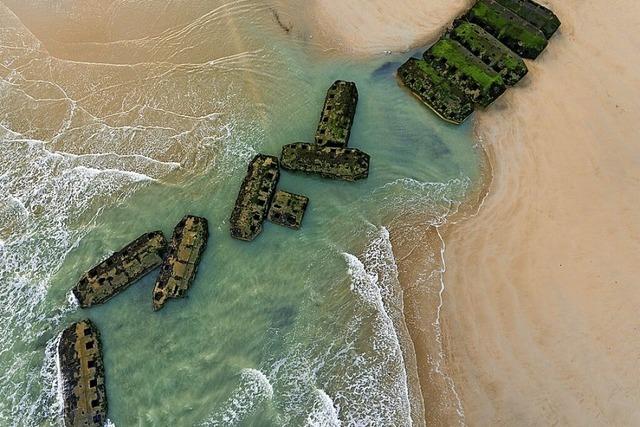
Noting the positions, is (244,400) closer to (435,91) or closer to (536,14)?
(435,91)

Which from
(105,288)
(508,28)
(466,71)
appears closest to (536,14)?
(508,28)

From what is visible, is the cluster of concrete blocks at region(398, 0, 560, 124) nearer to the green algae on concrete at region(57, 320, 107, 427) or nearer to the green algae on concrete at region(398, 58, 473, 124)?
the green algae on concrete at region(398, 58, 473, 124)

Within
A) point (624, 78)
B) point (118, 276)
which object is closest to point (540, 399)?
point (624, 78)

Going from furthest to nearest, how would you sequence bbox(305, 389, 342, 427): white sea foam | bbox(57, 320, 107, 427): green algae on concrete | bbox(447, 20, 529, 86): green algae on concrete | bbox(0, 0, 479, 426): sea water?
bbox(447, 20, 529, 86): green algae on concrete
bbox(0, 0, 479, 426): sea water
bbox(57, 320, 107, 427): green algae on concrete
bbox(305, 389, 342, 427): white sea foam

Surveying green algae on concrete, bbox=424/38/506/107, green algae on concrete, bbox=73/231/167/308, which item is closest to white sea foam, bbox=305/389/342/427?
green algae on concrete, bbox=73/231/167/308

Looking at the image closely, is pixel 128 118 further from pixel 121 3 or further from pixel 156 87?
pixel 121 3

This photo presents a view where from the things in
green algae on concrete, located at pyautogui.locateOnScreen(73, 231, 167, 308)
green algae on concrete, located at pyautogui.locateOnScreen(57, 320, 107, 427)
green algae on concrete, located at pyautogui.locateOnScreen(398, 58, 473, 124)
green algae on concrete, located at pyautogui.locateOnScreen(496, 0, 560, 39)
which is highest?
green algae on concrete, located at pyautogui.locateOnScreen(496, 0, 560, 39)

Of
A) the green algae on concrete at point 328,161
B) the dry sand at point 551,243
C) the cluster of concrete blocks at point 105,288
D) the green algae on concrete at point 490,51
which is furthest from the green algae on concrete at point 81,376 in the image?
the green algae on concrete at point 490,51

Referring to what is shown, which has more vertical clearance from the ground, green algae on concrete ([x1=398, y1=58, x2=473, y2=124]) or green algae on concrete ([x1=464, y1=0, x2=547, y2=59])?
green algae on concrete ([x1=464, y1=0, x2=547, y2=59])
